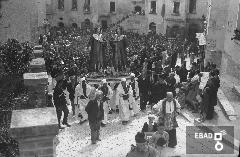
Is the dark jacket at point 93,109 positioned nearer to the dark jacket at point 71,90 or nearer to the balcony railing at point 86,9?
the dark jacket at point 71,90

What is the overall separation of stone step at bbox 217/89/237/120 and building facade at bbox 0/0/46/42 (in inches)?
462

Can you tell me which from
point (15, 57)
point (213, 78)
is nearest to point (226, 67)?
point (213, 78)

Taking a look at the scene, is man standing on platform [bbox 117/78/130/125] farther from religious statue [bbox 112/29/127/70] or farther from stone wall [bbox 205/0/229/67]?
stone wall [bbox 205/0/229/67]

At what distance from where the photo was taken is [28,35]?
22.3 meters

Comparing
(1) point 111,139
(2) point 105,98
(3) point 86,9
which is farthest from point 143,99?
(3) point 86,9

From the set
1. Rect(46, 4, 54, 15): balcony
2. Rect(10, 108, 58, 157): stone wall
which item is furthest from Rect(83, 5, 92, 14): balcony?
Rect(10, 108, 58, 157): stone wall

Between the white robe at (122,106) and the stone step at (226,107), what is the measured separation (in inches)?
126

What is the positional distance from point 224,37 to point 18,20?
10897 millimetres

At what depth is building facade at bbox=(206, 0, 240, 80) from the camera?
57.8 feet

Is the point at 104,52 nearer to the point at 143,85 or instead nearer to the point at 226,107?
the point at 143,85

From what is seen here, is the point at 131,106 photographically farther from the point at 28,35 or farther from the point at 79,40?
the point at 79,40

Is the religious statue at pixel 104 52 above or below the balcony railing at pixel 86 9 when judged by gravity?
below

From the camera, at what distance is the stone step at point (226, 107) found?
13007 millimetres

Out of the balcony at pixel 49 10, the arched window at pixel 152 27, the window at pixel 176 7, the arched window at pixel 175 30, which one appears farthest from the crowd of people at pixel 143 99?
the balcony at pixel 49 10
